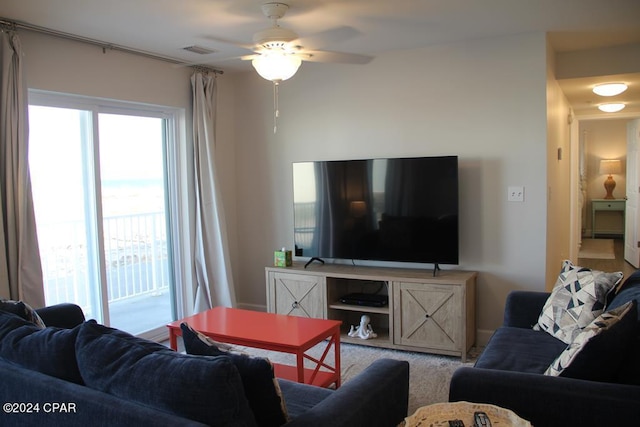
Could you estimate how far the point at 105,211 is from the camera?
14.0ft

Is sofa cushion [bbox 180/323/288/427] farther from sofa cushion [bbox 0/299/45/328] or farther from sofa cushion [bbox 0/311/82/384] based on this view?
sofa cushion [bbox 0/299/45/328]

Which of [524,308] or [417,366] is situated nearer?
[524,308]

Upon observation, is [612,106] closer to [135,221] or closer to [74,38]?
[135,221]

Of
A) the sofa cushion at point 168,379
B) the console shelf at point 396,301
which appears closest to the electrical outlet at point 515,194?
the console shelf at point 396,301

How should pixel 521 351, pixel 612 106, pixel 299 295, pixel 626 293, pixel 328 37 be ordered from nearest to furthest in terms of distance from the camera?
pixel 626 293
pixel 521 351
pixel 328 37
pixel 299 295
pixel 612 106

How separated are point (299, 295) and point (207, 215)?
1.17 metres

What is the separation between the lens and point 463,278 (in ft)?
13.1

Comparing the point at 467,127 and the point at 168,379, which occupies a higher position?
the point at 467,127

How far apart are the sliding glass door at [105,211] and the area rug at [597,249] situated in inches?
271

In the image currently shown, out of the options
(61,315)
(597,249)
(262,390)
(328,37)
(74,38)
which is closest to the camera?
(262,390)

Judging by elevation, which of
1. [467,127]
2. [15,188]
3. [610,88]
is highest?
[610,88]

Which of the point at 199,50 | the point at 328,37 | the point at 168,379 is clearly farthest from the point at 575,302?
the point at 199,50

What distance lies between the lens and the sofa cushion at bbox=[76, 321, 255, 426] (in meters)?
1.52

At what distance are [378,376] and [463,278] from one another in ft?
7.07
